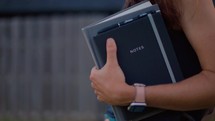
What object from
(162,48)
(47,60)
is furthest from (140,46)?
(47,60)

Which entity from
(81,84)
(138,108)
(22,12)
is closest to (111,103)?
(138,108)

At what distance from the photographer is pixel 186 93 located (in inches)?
93.0

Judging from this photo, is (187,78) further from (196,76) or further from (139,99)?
(139,99)

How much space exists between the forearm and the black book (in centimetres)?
5

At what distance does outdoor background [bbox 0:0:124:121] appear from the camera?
29.1 feet

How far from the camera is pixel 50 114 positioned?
9117 mm

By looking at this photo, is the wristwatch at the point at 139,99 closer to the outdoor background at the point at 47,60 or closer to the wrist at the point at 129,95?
the wrist at the point at 129,95

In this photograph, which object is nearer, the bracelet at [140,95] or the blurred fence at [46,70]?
the bracelet at [140,95]

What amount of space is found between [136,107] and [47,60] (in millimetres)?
6789

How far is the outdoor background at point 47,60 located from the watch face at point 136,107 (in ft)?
20.1

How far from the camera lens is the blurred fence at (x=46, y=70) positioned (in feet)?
29.1

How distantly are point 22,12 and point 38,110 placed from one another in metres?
1.36

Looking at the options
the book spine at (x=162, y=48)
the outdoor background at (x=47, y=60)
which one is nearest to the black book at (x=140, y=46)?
the book spine at (x=162, y=48)

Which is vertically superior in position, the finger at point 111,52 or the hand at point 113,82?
the finger at point 111,52
